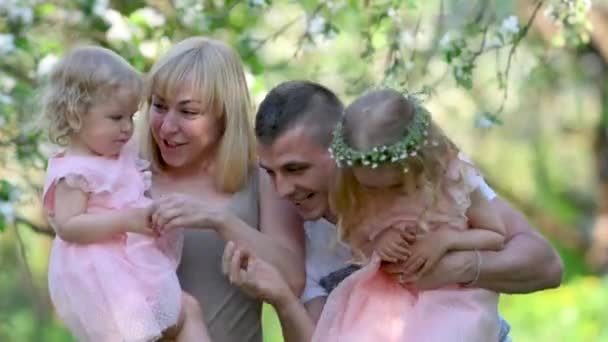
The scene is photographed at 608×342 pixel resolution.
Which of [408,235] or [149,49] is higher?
[408,235]

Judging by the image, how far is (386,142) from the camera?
3125 mm

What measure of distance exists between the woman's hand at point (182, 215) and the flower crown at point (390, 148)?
33cm

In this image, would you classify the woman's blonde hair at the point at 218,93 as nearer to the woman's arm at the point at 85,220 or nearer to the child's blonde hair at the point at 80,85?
the child's blonde hair at the point at 80,85

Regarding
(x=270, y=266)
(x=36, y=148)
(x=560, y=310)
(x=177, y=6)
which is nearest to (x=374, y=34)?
(x=177, y=6)

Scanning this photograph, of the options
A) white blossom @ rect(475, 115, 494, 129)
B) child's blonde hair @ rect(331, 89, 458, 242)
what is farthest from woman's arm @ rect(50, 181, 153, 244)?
white blossom @ rect(475, 115, 494, 129)

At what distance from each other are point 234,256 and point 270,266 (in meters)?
0.10

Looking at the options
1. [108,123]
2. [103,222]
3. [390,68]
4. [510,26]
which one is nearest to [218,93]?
[108,123]

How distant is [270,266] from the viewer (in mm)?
3387

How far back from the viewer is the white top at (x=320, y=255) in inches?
140

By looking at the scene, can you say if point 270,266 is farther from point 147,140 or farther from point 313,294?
point 147,140

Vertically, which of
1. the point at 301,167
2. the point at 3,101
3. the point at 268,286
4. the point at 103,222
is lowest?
the point at 3,101

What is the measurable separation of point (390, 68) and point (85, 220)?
1.58m

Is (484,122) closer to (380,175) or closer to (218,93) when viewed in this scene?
(218,93)

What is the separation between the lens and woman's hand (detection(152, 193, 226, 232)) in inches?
131
